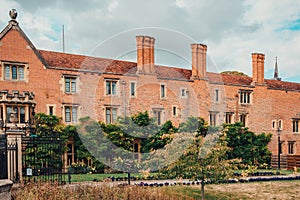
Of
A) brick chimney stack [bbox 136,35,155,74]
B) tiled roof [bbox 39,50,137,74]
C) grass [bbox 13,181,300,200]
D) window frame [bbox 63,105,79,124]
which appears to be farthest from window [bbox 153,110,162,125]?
grass [bbox 13,181,300,200]

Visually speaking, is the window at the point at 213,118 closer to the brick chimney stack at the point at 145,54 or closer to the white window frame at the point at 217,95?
the white window frame at the point at 217,95

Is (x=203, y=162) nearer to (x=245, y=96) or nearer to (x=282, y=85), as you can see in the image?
(x=245, y=96)

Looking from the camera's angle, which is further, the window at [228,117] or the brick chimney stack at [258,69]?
the brick chimney stack at [258,69]

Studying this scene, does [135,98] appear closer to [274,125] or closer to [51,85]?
[51,85]

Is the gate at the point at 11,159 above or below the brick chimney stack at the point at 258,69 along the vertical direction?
below

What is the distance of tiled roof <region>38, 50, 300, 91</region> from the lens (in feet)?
79.2

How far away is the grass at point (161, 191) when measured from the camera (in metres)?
9.37

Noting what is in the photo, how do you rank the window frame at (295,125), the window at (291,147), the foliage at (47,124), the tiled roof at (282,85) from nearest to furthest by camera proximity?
the foliage at (47,124)
the tiled roof at (282,85)
the window at (291,147)
the window frame at (295,125)

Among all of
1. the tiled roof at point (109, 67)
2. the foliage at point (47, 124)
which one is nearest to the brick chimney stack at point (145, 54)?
the tiled roof at point (109, 67)

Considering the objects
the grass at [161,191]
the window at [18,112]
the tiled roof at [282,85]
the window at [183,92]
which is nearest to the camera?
the grass at [161,191]

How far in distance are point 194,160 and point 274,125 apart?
22382 millimetres

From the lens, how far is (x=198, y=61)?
95.9 feet

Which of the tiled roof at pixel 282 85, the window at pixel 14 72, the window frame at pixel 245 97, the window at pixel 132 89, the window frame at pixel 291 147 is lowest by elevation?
the window frame at pixel 291 147

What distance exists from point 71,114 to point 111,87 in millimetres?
3290
